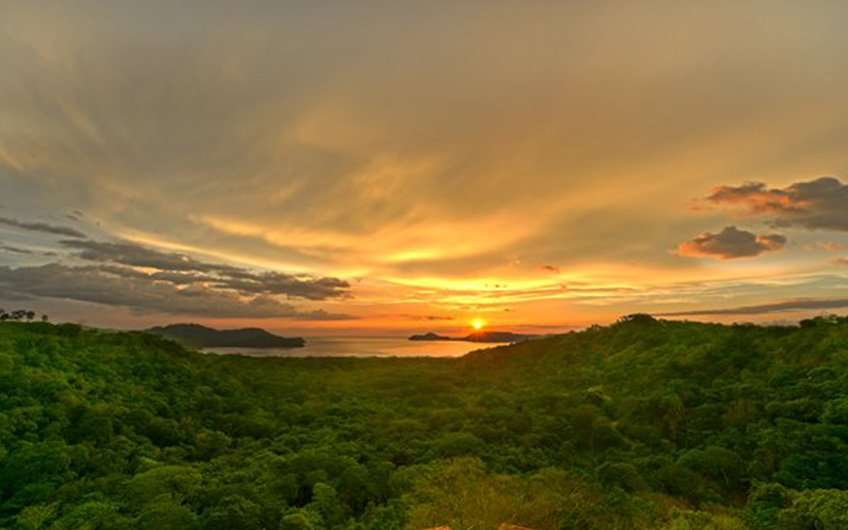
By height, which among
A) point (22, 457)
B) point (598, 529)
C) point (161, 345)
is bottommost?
point (598, 529)

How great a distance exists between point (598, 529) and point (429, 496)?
555 cm

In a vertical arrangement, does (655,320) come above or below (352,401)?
above

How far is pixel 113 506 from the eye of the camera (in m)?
14.3

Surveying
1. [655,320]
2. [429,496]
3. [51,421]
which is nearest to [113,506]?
[51,421]

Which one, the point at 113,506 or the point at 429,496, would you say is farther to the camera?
the point at 429,496

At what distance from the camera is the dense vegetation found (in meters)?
15.2

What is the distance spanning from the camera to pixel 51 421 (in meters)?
19.9

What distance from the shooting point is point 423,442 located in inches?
918

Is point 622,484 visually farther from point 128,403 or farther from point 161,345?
point 161,345

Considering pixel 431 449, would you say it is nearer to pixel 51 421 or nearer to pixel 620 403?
pixel 620 403

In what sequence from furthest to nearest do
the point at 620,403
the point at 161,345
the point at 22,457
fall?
the point at 161,345 → the point at 620,403 → the point at 22,457

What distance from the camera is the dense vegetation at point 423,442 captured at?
15227 mm

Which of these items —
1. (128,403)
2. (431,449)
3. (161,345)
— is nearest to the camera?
(431,449)

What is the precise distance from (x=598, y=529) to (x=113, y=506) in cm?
1446
